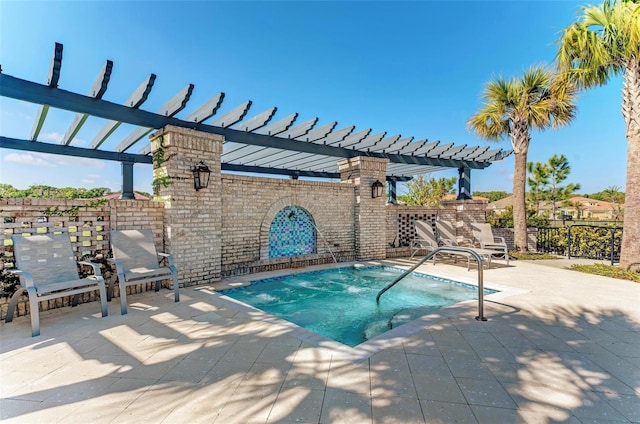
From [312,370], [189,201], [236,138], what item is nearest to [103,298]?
[189,201]

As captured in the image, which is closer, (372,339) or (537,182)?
(372,339)

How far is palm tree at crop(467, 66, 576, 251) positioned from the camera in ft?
25.6

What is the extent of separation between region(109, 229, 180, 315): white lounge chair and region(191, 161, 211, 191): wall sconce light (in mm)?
1221

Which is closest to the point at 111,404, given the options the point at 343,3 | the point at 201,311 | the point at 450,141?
the point at 201,311

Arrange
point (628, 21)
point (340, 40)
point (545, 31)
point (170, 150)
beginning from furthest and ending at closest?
point (340, 40)
point (545, 31)
point (628, 21)
point (170, 150)

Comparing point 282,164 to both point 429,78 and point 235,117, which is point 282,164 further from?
point 429,78

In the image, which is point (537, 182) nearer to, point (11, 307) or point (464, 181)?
point (464, 181)

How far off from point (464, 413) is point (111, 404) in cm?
234

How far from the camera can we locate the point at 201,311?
3.67m

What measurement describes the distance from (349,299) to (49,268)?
4.34 meters

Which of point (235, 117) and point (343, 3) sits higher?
point (343, 3)

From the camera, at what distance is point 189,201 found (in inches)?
201

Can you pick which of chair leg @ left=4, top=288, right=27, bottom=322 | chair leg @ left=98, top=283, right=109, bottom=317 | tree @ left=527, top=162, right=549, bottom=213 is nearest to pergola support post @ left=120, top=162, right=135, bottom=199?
chair leg @ left=4, top=288, right=27, bottom=322

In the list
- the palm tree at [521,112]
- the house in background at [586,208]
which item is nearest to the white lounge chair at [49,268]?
the palm tree at [521,112]
